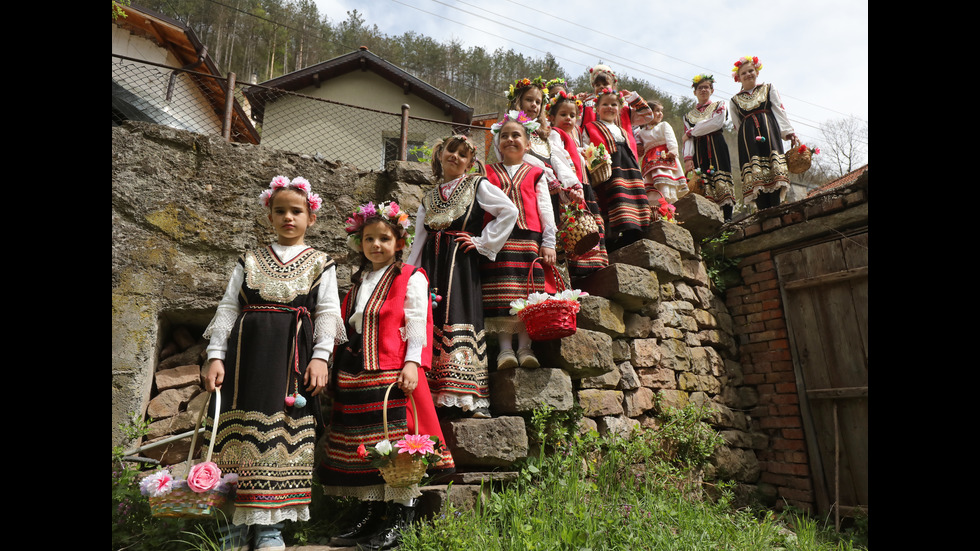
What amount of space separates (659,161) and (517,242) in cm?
311

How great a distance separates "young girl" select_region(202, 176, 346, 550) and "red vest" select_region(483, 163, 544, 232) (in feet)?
4.20

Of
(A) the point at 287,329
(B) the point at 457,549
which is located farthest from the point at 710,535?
(A) the point at 287,329

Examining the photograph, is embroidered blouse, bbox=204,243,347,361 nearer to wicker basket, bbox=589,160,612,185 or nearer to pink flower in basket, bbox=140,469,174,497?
pink flower in basket, bbox=140,469,174,497

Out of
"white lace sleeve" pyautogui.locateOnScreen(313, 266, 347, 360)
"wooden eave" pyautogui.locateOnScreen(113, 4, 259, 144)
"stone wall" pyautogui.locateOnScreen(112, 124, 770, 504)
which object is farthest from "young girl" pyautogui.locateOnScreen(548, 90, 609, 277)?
"wooden eave" pyautogui.locateOnScreen(113, 4, 259, 144)

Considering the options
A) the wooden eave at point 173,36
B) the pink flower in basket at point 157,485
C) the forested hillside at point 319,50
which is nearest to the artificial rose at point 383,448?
the pink flower in basket at point 157,485

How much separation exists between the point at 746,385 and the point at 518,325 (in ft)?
10.4

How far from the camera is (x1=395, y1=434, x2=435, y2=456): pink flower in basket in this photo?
262 cm

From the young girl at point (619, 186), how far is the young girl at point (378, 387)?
2.50 m

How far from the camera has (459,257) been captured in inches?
145

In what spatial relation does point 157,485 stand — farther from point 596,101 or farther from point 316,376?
point 596,101

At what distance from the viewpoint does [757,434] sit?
216 inches

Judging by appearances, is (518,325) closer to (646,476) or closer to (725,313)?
(646,476)

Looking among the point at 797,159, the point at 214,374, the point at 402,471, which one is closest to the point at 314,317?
the point at 214,374
